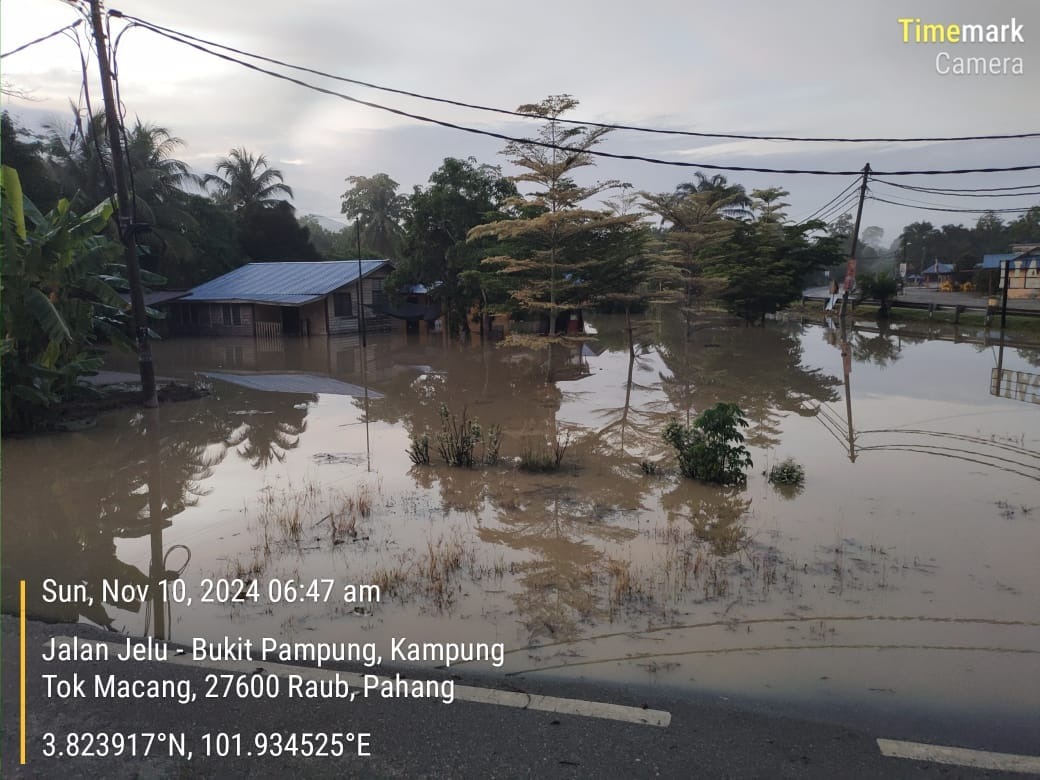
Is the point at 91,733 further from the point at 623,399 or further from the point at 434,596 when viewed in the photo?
the point at 623,399

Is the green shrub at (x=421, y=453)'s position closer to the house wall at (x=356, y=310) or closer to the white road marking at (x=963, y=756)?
the white road marking at (x=963, y=756)

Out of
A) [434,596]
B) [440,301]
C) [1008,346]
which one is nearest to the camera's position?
[434,596]

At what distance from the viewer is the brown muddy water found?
532 cm

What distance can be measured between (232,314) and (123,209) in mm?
22239

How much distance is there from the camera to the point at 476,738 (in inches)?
159

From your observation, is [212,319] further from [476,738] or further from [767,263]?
[476,738]

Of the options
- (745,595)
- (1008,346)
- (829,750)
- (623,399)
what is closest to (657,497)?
(745,595)

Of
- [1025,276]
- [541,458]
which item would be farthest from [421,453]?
[1025,276]

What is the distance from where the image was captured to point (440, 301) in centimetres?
3378

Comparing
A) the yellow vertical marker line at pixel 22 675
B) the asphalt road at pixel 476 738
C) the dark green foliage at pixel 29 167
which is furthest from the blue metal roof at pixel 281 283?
the asphalt road at pixel 476 738

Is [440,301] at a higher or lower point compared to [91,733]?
higher

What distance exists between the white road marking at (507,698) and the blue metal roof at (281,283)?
28.2 meters

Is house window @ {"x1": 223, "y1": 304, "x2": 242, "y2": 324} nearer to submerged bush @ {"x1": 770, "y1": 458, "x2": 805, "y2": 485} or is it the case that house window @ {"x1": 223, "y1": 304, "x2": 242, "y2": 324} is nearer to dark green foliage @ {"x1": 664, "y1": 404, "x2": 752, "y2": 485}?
dark green foliage @ {"x1": 664, "y1": 404, "x2": 752, "y2": 485}

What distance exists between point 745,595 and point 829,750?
2279mm
